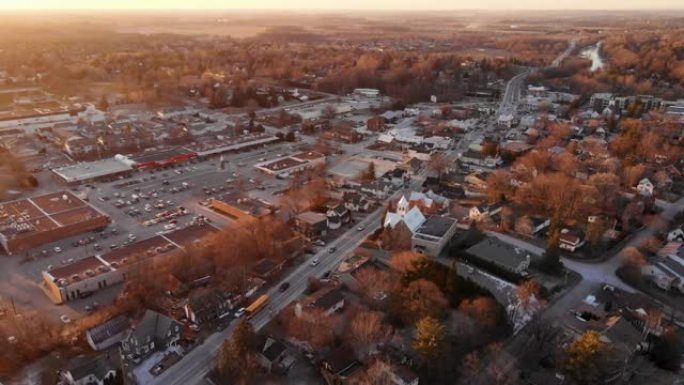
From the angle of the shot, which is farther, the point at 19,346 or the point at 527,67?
the point at 527,67

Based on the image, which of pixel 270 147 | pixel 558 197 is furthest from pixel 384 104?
pixel 558 197

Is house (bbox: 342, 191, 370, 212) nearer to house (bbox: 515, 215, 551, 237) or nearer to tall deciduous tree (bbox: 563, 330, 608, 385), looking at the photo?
house (bbox: 515, 215, 551, 237)

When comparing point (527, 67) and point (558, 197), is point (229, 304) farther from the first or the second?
point (527, 67)

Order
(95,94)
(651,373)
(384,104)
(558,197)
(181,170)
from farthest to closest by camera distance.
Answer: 1. (95,94)
2. (384,104)
3. (181,170)
4. (558,197)
5. (651,373)

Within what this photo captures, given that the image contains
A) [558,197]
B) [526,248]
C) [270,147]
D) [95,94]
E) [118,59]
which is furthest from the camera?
[118,59]

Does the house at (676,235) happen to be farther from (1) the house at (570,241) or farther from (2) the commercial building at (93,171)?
(2) the commercial building at (93,171)

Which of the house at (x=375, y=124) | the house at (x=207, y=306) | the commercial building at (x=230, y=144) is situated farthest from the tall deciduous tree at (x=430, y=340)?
the house at (x=375, y=124)

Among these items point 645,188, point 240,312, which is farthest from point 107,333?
point 645,188
